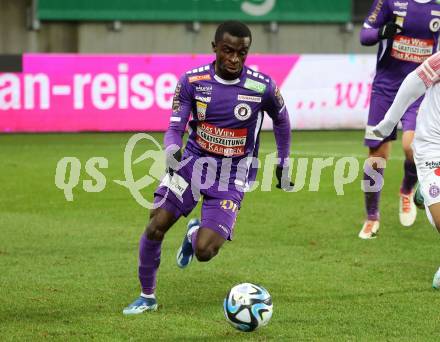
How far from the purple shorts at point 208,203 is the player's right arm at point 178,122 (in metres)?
0.25

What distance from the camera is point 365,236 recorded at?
9.80 metres

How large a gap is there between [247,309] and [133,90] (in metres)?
13.8

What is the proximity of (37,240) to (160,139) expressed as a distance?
9418mm

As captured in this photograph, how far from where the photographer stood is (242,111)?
7.02 metres

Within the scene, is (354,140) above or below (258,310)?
below

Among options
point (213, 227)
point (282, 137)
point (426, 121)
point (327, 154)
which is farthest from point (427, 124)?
point (327, 154)

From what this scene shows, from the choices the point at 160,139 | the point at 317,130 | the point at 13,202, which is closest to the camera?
the point at 13,202

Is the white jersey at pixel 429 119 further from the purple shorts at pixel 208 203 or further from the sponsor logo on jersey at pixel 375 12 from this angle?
the sponsor logo on jersey at pixel 375 12

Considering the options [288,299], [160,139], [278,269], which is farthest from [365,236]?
[160,139]

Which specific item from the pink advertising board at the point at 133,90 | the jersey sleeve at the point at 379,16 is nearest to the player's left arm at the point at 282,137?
the jersey sleeve at the point at 379,16

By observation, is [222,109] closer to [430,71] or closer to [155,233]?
[155,233]

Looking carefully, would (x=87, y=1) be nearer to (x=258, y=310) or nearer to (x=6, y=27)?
→ (x=6, y=27)

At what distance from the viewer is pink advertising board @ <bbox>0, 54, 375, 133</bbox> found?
19156mm

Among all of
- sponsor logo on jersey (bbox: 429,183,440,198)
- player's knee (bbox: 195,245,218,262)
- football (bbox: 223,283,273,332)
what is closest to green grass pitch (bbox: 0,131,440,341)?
football (bbox: 223,283,273,332)
